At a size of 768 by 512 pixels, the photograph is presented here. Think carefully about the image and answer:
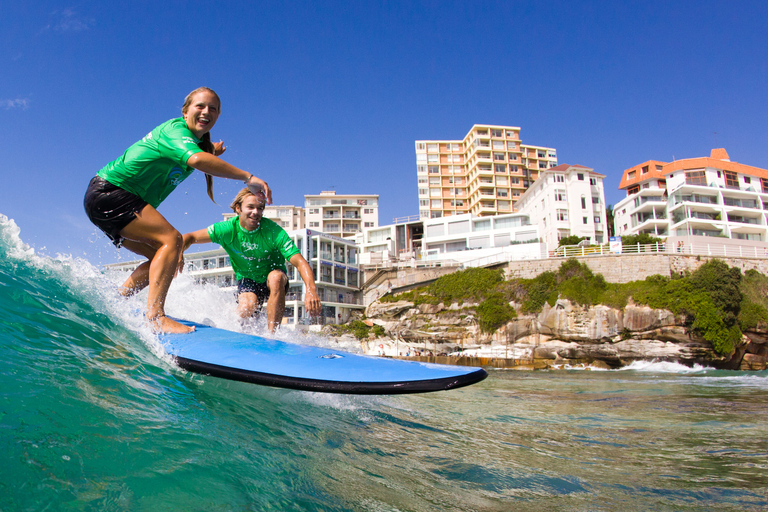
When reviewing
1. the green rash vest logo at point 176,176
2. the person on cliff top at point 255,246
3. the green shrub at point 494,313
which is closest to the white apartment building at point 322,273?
the green shrub at point 494,313

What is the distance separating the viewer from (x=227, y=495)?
170cm

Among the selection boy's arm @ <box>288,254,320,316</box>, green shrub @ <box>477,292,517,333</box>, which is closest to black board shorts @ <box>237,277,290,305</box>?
boy's arm @ <box>288,254,320,316</box>

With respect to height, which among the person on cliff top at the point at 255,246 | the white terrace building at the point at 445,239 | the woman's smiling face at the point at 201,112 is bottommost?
the person on cliff top at the point at 255,246

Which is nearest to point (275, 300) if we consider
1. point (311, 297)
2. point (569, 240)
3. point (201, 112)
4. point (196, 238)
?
point (311, 297)

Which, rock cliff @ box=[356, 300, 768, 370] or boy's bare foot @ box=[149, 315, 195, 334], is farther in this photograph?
rock cliff @ box=[356, 300, 768, 370]

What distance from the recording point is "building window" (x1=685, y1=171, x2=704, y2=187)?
45.5 meters

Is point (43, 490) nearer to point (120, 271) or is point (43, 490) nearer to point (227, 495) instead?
point (227, 495)

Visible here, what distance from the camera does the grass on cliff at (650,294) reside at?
969 inches

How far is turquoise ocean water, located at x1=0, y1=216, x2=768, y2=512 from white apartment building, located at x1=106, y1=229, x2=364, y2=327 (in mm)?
33189

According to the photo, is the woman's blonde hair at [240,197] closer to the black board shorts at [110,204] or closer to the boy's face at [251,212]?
the boy's face at [251,212]

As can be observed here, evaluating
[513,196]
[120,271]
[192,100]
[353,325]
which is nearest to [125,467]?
[192,100]

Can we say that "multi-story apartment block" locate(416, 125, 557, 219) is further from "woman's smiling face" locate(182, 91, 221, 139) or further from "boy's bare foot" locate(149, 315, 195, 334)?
"boy's bare foot" locate(149, 315, 195, 334)

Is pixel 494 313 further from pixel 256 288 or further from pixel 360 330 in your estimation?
pixel 256 288

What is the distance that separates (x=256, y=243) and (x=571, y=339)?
26284mm
